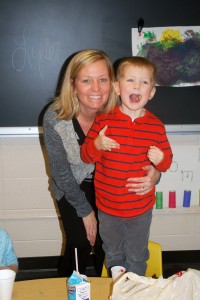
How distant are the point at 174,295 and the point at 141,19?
2079 mm

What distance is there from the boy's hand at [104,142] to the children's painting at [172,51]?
1.18 metres

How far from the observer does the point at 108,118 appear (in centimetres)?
205

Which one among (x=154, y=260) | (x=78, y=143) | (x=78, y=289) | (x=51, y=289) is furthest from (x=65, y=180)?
(x=78, y=289)

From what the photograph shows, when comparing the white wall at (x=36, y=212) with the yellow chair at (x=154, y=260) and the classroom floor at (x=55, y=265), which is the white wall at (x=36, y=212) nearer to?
the classroom floor at (x=55, y=265)

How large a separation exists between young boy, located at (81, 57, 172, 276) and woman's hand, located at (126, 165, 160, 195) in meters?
0.03

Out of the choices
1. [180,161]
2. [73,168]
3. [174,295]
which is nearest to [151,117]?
[73,168]

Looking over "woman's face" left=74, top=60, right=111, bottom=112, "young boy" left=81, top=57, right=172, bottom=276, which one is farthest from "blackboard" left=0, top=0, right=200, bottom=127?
"young boy" left=81, top=57, right=172, bottom=276

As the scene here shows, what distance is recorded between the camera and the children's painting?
9.39 ft

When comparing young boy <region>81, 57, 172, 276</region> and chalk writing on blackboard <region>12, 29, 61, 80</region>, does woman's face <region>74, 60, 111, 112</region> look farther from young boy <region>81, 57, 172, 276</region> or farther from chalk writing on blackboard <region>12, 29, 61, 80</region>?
chalk writing on blackboard <region>12, 29, 61, 80</region>

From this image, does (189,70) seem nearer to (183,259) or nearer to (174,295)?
(183,259)

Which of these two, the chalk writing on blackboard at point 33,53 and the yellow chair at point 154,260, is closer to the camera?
the yellow chair at point 154,260

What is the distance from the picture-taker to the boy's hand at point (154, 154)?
189 cm

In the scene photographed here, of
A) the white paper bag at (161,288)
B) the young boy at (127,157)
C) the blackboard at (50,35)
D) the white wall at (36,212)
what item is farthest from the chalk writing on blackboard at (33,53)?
the white paper bag at (161,288)

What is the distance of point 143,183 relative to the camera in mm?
2004
